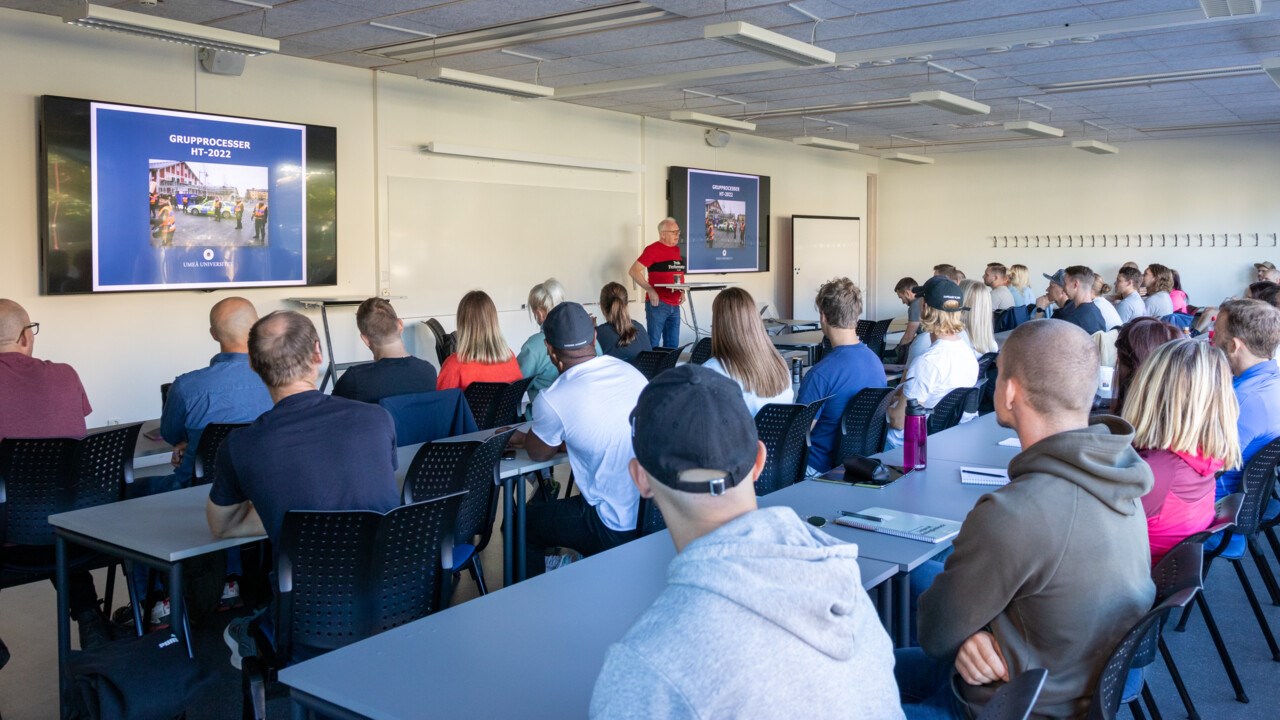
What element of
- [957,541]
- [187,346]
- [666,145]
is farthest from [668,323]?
[957,541]

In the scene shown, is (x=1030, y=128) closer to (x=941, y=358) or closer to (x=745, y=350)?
(x=941, y=358)

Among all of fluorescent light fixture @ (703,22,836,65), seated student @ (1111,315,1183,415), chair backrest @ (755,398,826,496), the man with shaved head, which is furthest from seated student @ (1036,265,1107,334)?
the man with shaved head

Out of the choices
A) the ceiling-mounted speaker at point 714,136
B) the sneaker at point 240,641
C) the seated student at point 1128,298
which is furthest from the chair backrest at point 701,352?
the ceiling-mounted speaker at point 714,136

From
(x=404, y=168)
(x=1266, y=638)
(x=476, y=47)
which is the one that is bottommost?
(x=1266, y=638)

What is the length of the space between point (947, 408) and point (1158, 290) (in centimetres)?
608

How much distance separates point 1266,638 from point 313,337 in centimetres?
350

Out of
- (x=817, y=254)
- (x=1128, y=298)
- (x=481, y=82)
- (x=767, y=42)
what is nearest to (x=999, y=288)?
(x=1128, y=298)

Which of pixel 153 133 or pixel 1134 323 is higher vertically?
pixel 153 133

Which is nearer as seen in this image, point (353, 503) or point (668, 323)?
point (353, 503)

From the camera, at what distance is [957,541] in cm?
197

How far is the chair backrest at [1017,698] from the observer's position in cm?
155

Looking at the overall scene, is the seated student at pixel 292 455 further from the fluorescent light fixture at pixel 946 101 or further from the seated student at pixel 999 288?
the seated student at pixel 999 288

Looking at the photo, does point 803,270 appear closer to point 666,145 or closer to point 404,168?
point 666,145

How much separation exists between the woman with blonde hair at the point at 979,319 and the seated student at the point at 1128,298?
2668 millimetres
